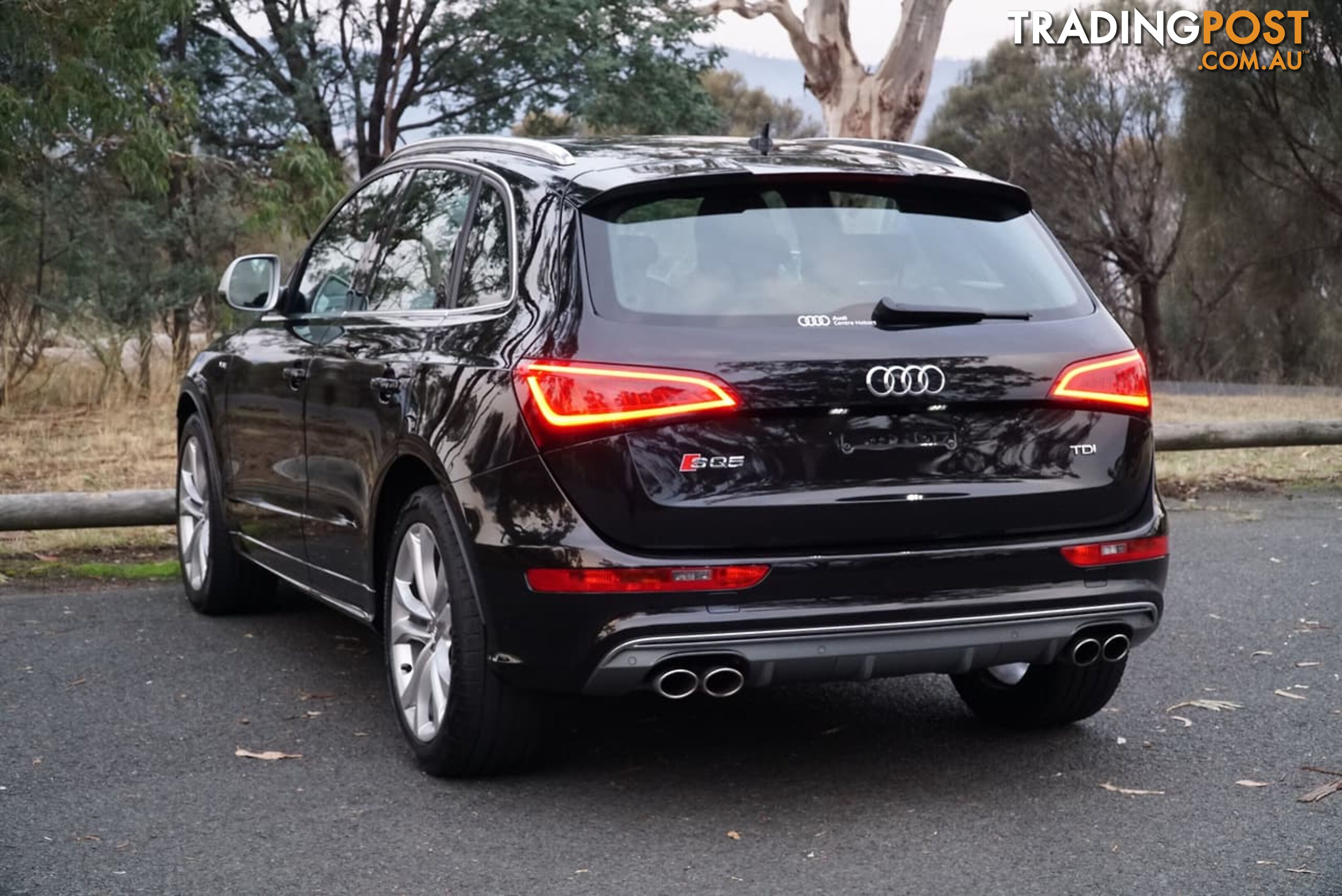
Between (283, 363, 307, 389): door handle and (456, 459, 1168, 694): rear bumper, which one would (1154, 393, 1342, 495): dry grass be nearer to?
(283, 363, 307, 389): door handle

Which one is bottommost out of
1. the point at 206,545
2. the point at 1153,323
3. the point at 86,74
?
the point at 1153,323

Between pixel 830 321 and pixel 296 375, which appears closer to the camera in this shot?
pixel 830 321

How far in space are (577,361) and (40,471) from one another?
9298 millimetres

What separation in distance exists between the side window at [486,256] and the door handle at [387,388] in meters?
0.29

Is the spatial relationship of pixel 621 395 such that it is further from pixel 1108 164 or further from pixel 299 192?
pixel 1108 164

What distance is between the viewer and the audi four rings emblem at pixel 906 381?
14.6ft

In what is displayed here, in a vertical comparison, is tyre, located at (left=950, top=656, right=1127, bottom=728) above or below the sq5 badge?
below

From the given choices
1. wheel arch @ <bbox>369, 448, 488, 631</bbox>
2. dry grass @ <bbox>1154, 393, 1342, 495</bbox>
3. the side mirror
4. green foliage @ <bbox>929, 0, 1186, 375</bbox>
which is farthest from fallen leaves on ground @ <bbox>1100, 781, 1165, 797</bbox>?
green foliage @ <bbox>929, 0, 1186, 375</bbox>

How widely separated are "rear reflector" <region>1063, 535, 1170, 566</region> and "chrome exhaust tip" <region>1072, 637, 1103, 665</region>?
8.0 inches

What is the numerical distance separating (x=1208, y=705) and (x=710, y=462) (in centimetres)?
237

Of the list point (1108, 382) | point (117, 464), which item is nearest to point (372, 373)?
point (1108, 382)

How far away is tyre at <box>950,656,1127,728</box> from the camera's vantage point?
530 cm

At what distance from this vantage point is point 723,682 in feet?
14.4

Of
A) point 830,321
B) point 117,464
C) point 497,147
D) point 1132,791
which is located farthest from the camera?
point 117,464
